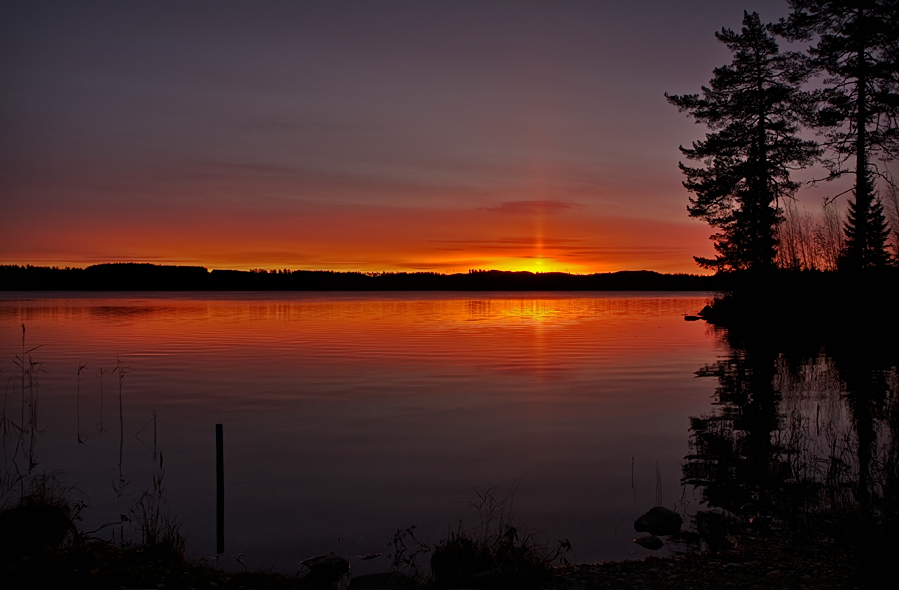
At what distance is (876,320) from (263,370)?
31.8 meters

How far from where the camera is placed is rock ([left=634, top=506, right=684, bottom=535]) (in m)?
9.57

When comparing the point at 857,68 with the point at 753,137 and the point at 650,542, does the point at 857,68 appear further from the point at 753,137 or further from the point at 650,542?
the point at 650,542

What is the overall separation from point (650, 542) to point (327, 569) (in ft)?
15.0

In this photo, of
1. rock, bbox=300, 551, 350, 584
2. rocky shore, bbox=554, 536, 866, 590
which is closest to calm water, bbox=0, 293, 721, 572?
rock, bbox=300, 551, 350, 584

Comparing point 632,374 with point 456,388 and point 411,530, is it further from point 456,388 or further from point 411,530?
point 411,530

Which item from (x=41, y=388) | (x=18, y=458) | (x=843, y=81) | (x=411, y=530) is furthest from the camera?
(x=843, y=81)

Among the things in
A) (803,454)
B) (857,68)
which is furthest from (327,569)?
(857,68)

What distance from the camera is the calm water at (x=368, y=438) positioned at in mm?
10484

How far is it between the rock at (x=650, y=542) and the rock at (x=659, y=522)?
0.24m

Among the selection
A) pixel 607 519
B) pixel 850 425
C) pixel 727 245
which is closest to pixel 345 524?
pixel 607 519

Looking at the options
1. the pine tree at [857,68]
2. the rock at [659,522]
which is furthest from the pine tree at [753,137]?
the rock at [659,522]

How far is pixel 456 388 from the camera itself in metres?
23.3

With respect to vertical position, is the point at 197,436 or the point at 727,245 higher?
the point at 727,245

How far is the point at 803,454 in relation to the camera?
13.0 m
